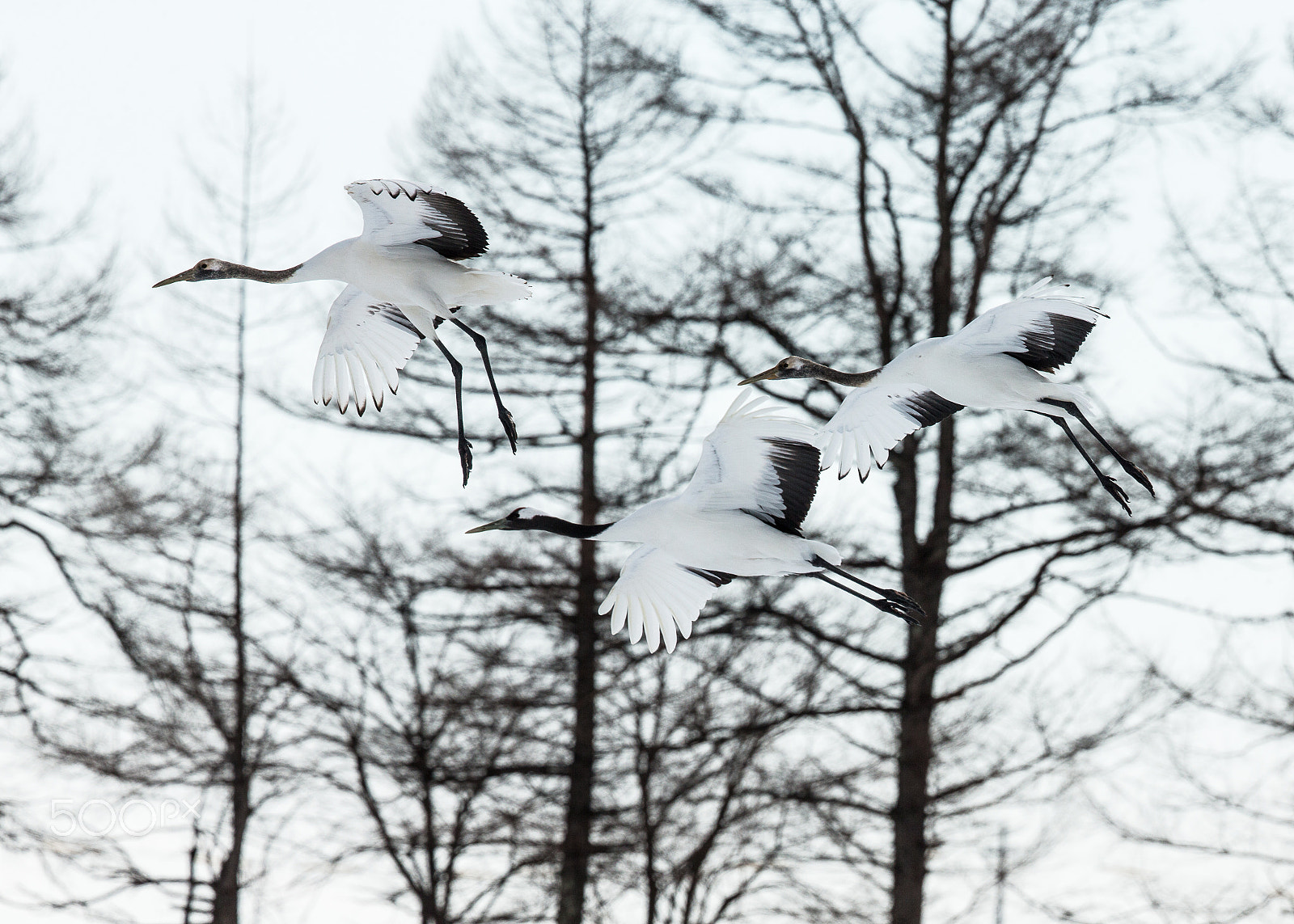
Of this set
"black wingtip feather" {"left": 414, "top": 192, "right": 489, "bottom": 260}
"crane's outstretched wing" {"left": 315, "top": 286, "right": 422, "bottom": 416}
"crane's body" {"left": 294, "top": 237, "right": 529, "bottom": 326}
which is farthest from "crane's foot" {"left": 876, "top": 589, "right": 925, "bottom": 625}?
"crane's outstretched wing" {"left": 315, "top": 286, "right": 422, "bottom": 416}

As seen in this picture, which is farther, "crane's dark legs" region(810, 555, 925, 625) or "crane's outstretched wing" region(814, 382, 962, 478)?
"crane's outstretched wing" region(814, 382, 962, 478)

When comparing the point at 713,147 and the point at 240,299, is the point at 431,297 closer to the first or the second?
the point at 713,147

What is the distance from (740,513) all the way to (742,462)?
0.26 metres

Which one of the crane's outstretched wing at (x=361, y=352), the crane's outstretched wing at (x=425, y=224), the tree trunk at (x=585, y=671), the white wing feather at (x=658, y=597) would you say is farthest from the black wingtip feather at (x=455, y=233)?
the tree trunk at (x=585, y=671)

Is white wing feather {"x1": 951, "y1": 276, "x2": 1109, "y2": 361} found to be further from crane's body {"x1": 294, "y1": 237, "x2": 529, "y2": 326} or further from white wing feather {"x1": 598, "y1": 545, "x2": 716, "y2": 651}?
→ crane's body {"x1": 294, "y1": 237, "x2": 529, "y2": 326}

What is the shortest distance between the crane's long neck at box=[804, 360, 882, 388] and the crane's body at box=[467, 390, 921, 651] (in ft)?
1.76

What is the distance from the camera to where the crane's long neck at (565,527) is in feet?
22.5

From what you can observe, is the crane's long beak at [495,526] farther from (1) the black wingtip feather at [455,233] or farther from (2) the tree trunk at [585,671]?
(2) the tree trunk at [585,671]

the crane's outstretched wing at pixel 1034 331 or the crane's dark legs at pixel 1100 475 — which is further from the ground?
the crane's outstretched wing at pixel 1034 331

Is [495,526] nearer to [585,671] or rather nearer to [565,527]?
[565,527]

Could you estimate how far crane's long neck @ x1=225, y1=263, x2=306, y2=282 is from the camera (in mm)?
7371

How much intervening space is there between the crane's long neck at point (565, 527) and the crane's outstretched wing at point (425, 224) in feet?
4.04

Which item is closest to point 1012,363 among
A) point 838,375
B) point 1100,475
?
point 1100,475

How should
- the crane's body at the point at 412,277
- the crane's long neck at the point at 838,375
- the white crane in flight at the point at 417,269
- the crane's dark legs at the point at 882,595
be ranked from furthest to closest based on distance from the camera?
1. the crane's long neck at the point at 838,375
2. the crane's body at the point at 412,277
3. the white crane in flight at the point at 417,269
4. the crane's dark legs at the point at 882,595
